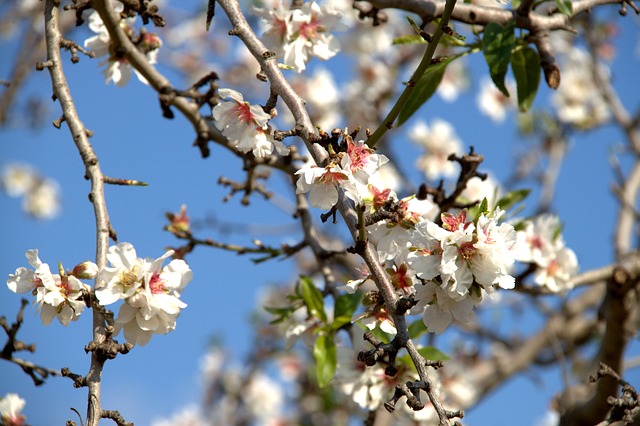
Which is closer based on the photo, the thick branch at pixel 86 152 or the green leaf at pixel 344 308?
the thick branch at pixel 86 152

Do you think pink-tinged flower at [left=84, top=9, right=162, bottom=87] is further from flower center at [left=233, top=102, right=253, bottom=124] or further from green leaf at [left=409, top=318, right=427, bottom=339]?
green leaf at [left=409, top=318, right=427, bottom=339]

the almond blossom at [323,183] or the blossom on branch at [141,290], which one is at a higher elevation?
the almond blossom at [323,183]

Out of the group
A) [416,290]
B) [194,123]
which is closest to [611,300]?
[416,290]

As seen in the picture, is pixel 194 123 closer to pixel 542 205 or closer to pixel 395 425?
pixel 395 425

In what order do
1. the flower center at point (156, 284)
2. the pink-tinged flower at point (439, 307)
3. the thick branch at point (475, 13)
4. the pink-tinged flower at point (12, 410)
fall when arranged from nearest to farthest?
the pink-tinged flower at point (439, 307)
the flower center at point (156, 284)
the pink-tinged flower at point (12, 410)
the thick branch at point (475, 13)

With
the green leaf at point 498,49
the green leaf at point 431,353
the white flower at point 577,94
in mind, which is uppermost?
the white flower at point 577,94

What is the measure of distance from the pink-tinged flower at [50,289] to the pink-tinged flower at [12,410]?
1.64ft

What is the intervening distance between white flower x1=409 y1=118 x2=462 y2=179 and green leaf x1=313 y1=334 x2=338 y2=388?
2.94 m

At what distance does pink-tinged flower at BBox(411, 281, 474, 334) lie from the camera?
1.41 meters

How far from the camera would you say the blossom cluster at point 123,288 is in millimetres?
1472

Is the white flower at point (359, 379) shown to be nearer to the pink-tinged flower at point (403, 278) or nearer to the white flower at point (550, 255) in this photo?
the pink-tinged flower at point (403, 278)

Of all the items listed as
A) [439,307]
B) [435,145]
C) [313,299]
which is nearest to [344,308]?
[313,299]

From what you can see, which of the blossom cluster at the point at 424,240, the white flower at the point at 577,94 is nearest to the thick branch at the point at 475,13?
the blossom cluster at the point at 424,240

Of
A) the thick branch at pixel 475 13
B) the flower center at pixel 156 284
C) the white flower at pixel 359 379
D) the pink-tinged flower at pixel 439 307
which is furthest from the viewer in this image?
the thick branch at pixel 475 13
